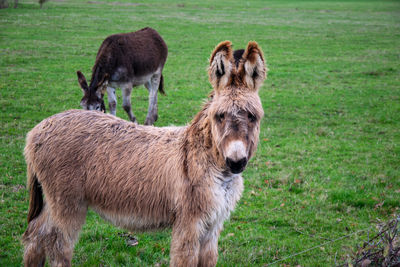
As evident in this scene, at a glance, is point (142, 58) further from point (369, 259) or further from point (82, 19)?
point (82, 19)

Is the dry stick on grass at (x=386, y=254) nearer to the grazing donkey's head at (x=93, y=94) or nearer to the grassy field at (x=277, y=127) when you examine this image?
the grassy field at (x=277, y=127)

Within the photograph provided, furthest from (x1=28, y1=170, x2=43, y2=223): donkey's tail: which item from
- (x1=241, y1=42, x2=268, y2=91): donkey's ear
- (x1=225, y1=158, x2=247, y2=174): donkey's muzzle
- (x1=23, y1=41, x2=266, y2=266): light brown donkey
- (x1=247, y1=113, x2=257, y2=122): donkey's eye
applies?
(x1=241, y1=42, x2=268, y2=91): donkey's ear

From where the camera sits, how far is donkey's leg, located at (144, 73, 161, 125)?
10184 mm

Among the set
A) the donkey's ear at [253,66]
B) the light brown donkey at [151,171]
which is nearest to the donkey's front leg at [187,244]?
the light brown donkey at [151,171]

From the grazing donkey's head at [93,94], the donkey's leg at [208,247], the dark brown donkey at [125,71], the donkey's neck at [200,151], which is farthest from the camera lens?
the dark brown donkey at [125,71]

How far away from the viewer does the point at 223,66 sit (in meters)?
3.30

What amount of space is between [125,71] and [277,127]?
4342 mm

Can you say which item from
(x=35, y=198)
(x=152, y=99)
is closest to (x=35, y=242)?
(x=35, y=198)

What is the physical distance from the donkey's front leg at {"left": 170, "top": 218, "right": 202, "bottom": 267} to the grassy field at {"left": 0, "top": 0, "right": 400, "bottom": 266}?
49.0 inches

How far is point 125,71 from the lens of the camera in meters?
10.0

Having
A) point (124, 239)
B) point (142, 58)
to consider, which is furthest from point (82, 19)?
point (124, 239)

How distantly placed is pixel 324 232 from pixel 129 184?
10.5ft

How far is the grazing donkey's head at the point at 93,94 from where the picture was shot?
8.55 m

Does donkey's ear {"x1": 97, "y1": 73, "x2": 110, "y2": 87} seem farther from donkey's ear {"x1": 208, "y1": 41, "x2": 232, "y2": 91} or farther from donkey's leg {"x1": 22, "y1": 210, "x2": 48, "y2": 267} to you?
donkey's ear {"x1": 208, "y1": 41, "x2": 232, "y2": 91}
